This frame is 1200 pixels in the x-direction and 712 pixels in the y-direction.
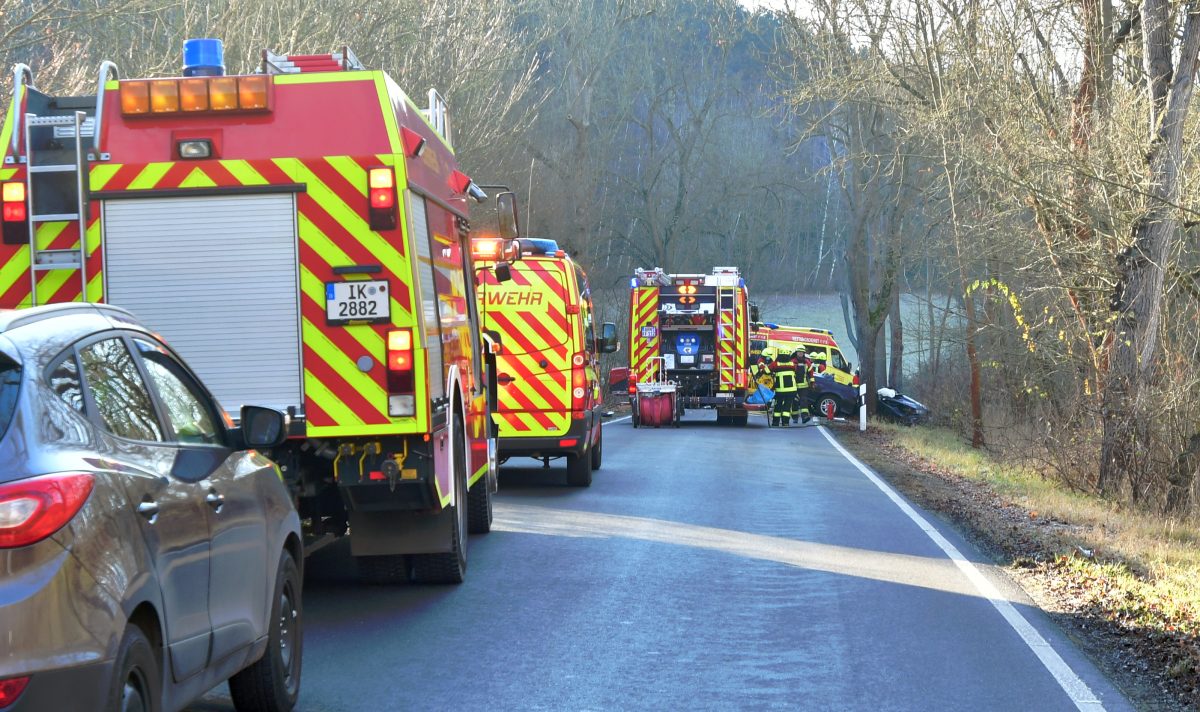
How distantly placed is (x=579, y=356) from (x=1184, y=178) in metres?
6.68

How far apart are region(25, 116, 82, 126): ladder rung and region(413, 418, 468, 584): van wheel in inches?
125

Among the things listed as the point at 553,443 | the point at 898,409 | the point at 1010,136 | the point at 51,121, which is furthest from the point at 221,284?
the point at 898,409

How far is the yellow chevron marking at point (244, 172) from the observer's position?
8.25m

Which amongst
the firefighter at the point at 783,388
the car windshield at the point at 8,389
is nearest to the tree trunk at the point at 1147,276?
the car windshield at the point at 8,389

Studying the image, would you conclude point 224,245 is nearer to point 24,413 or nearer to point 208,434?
point 208,434

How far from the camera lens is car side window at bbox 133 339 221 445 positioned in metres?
5.32

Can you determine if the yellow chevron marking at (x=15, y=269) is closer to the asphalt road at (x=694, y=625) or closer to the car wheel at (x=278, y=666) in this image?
the asphalt road at (x=694, y=625)

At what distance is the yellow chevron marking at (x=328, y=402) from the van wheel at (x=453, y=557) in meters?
1.37

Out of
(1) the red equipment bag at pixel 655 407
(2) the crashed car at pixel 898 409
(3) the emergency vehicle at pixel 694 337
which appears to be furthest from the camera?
(2) the crashed car at pixel 898 409

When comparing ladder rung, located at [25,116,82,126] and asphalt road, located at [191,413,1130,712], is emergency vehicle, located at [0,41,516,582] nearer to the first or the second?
ladder rung, located at [25,116,82,126]

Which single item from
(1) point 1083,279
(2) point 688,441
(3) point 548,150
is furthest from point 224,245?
(3) point 548,150

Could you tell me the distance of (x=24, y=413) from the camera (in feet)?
13.3

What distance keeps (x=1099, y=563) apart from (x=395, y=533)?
5260 mm

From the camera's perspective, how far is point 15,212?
809cm
